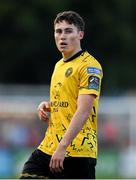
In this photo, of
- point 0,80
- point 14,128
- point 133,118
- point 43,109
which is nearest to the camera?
point 43,109

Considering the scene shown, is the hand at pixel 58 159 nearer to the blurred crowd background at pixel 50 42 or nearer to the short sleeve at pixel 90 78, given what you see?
the short sleeve at pixel 90 78

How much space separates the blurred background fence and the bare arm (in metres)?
13.5

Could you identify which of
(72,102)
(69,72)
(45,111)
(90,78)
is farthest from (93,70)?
(45,111)

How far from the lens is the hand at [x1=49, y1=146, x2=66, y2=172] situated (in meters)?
8.47

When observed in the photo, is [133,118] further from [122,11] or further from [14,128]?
[122,11]

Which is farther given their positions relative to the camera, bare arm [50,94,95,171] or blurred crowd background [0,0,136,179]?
blurred crowd background [0,0,136,179]

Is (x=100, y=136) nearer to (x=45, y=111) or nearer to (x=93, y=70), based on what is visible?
(x=45, y=111)

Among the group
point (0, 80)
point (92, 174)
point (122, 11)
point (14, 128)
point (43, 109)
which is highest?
point (122, 11)

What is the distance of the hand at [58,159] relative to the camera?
8469 mm

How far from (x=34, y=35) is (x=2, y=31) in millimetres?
1548

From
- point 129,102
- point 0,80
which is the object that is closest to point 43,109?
point 129,102

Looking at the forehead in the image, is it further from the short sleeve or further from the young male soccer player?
the short sleeve

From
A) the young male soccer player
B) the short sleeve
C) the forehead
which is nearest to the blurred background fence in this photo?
the young male soccer player

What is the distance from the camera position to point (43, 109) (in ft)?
30.2
